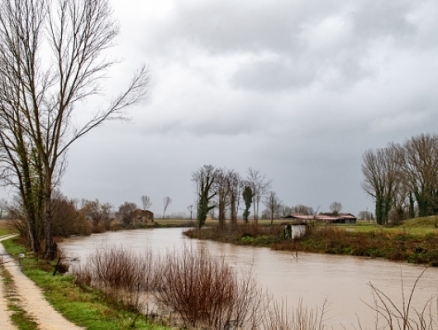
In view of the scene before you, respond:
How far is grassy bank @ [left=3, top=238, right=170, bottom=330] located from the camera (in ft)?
26.4

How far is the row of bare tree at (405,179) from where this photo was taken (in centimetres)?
5369

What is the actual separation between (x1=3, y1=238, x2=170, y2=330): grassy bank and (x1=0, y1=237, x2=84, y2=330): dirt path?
0.17 meters

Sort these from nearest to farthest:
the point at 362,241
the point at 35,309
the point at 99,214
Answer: the point at 35,309 < the point at 362,241 < the point at 99,214

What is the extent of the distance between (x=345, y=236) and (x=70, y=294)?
2848 cm

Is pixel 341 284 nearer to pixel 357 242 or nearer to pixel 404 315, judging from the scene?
pixel 404 315

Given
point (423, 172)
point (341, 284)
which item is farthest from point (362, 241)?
point (423, 172)

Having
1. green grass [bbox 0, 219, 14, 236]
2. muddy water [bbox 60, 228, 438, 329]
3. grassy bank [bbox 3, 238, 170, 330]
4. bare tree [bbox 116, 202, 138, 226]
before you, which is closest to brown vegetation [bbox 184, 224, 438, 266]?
muddy water [bbox 60, 228, 438, 329]

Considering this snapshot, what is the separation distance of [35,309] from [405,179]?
183 feet

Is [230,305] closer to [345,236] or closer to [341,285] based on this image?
[341,285]

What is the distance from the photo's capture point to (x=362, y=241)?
109 feet

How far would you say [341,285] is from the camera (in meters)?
17.5

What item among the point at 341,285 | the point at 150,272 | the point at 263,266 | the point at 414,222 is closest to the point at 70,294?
the point at 150,272

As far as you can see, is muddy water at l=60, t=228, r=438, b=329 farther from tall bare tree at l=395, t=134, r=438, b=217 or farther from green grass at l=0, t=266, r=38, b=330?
tall bare tree at l=395, t=134, r=438, b=217

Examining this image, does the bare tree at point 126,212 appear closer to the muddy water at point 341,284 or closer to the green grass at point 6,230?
the green grass at point 6,230
